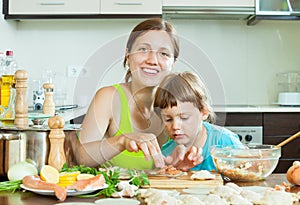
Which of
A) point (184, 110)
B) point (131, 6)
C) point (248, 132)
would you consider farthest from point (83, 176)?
point (131, 6)

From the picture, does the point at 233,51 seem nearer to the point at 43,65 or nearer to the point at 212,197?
the point at 43,65

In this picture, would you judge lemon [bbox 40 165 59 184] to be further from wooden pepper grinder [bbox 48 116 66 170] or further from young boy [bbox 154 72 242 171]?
young boy [bbox 154 72 242 171]

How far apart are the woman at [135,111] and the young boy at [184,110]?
0.03m

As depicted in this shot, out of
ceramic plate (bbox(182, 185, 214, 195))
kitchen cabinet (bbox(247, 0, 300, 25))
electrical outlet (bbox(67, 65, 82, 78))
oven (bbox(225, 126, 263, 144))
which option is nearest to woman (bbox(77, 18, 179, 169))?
ceramic plate (bbox(182, 185, 214, 195))

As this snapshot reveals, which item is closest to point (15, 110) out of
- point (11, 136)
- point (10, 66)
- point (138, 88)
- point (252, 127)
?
point (11, 136)

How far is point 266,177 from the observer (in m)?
1.27

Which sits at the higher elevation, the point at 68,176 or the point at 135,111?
the point at 135,111

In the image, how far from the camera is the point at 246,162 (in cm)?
123

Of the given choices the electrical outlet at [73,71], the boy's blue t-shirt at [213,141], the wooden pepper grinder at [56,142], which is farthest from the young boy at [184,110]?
the electrical outlet at [73,71]

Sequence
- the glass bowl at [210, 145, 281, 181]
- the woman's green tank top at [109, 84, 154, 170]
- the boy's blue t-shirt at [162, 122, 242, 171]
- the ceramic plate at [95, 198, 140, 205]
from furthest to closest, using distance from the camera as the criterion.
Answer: the boy's blue t-shirt at [162, 122, 242, 171]
the woman's green tank top at [109, 84, 154, 170]
the glass bowl at [210, 145, 281, 181]
the ceramic plate at [95, 198, 140, 205]

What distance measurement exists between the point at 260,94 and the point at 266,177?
7.94ft

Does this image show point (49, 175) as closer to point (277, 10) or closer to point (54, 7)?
point (54, 7)

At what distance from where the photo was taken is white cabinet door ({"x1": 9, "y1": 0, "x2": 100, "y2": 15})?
11.0ft

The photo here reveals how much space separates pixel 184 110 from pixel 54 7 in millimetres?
2077
